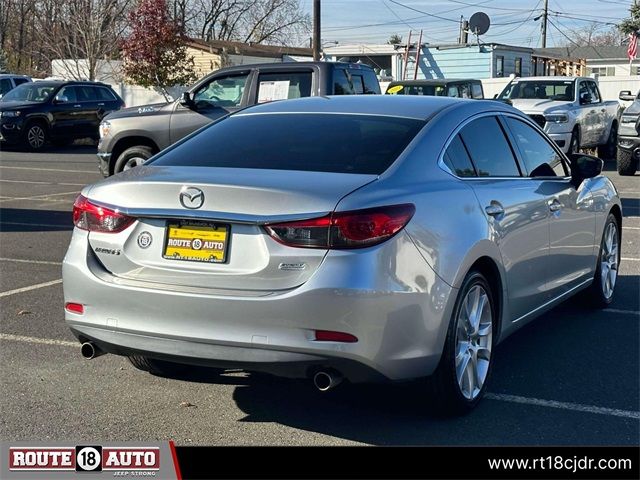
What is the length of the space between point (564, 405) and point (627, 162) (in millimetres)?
14174

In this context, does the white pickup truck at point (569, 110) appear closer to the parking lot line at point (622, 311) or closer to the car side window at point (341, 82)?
the car side window at point (341, 82)

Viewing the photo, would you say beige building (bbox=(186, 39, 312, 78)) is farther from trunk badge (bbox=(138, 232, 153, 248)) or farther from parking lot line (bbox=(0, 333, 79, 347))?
trunk badge (bbox=(138, 232, 153, 248))

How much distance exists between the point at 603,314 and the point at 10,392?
14.4 ft

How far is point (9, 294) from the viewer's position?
7840 millimetres

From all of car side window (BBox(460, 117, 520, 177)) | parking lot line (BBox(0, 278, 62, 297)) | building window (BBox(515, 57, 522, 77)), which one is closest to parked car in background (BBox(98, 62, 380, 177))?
parking lot line (BBox(0, 278, 62, 297))

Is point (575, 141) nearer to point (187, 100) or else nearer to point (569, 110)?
point (569, 110)

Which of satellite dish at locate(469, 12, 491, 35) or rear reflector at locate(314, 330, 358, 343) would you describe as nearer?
rear reflector at locate(314, 330, 358, 343)

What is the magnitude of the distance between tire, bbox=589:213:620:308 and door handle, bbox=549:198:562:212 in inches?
45.6

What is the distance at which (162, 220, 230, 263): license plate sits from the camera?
14.4ft

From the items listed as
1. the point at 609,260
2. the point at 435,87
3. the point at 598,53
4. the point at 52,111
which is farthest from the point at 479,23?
the point at 609,260

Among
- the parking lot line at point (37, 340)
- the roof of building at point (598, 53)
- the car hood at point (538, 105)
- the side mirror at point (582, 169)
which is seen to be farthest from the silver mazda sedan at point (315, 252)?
the roof of building at point (598, 53)

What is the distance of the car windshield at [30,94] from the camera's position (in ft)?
83.0

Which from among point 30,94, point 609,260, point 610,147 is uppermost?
point 30,94

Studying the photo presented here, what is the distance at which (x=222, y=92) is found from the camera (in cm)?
1341
